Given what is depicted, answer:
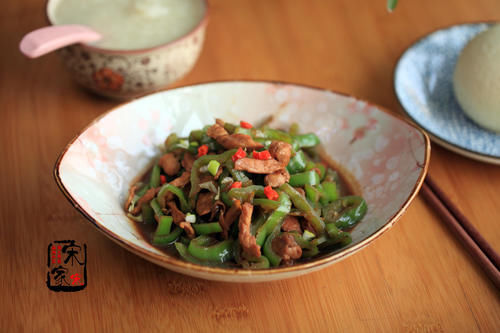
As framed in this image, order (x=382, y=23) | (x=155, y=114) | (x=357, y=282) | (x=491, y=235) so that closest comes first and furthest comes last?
(x=357, y=282), (x=491, y=235), (x=155, y=114), (x=382, y=23)

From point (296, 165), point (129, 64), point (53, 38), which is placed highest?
point (53, 38)

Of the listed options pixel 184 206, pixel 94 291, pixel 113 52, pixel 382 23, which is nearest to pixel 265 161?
pixel 184 206

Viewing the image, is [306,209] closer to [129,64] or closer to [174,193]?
[174,193]

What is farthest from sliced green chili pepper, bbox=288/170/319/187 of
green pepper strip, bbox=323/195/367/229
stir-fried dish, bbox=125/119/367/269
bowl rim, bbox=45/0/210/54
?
bowl rim, bbox=45/0/210/54

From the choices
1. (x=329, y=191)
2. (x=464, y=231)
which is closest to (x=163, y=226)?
(x=329, y=191)

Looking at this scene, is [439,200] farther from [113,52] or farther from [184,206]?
[113,52]
